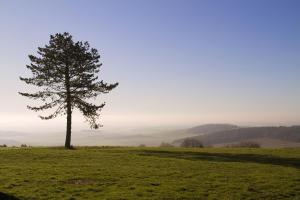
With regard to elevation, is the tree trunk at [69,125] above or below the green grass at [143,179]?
above

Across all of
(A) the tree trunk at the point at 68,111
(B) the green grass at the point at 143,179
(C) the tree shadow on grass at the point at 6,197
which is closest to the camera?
(C) the tree shadow on grass at the point at 6,197

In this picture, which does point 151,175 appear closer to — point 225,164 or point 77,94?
point 225,164

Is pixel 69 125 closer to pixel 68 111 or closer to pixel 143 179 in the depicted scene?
pixel 68 111

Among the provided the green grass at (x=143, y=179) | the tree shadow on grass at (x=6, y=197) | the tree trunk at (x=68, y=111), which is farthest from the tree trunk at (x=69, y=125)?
the tree shadow on grass at (x=6, y=197)

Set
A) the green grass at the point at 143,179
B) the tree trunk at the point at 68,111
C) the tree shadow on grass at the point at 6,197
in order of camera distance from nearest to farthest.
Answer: the tree shadow on grass at the point at 6,197
the green grass at the point at 143,179
the tree trunk at the point at 68,111

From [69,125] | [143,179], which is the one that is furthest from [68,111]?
[143,179]

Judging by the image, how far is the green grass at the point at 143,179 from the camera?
20641 mm

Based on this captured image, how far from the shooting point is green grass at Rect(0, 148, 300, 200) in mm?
20641

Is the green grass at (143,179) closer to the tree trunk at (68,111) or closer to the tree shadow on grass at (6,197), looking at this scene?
the tree shadow on grass at (6,197)

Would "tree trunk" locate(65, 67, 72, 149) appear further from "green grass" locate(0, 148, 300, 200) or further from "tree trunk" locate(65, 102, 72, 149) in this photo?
"green grass" locate(0, 148, 300, 200)

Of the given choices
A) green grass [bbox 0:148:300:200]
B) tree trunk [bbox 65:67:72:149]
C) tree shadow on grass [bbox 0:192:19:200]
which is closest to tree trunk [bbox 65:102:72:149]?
tree trunk [bbox 65:67:72:149]

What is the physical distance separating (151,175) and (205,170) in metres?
4.57

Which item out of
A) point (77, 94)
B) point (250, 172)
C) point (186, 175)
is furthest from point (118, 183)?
point (77, 94)

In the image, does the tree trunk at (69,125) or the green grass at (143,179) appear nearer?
the green grass at (143,179)
